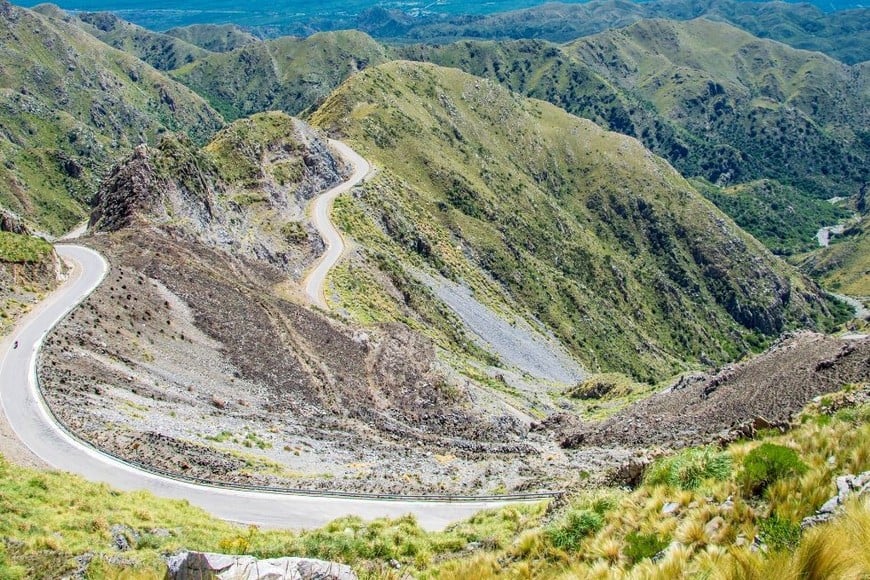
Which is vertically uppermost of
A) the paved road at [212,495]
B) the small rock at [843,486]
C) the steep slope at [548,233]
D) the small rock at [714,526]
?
the small rock at [843,486]

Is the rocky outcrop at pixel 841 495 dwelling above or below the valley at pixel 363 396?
above

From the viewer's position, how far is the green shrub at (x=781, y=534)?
7.25 meters

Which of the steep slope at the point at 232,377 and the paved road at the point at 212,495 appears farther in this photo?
the steep slope at the point at 232,377

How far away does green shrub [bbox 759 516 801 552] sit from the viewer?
285 inches

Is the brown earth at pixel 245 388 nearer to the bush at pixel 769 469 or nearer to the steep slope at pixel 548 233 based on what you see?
the bush at pixel 769 469

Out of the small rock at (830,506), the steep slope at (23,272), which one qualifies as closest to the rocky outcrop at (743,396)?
the small rock at (830,506)

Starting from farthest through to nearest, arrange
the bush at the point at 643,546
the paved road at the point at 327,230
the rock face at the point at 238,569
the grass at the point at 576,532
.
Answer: the paved road at the point at 327,230
the rock face at the point at 238,569
the bush at the point at 643,546
the grass at the point at 576,532

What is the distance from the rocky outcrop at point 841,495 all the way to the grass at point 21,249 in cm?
4682

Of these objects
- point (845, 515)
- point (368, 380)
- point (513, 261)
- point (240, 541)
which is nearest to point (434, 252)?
point (513, 261)

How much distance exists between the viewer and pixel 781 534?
7.60m

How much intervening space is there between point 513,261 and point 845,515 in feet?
383

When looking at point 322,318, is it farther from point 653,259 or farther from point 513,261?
point 653,259

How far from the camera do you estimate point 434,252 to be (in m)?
104

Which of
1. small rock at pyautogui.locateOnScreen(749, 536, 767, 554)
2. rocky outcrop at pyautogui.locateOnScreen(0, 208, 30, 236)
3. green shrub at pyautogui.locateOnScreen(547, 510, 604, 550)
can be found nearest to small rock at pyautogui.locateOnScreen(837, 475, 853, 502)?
small rock at pyautogui.locateOnScreen(749, 536, 767, 554)
